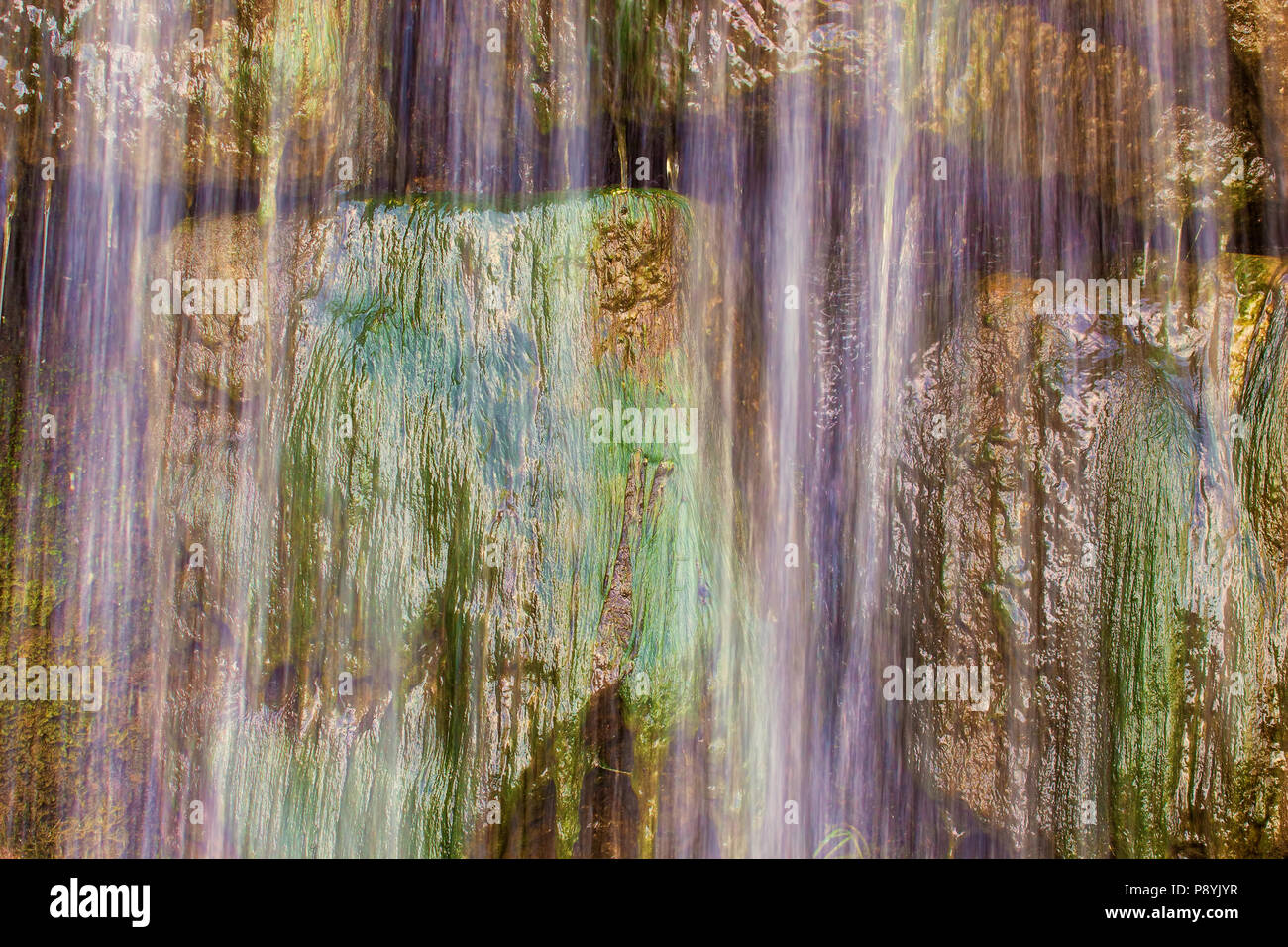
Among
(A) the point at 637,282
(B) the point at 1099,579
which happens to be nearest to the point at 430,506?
(A) the point at 637,282

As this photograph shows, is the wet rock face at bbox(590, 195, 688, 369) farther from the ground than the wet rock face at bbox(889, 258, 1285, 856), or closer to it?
farther from the ground

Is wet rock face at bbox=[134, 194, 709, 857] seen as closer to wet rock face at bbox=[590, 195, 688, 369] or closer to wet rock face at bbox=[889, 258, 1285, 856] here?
wet rock face at bbox=[590, 195, 688, 369]

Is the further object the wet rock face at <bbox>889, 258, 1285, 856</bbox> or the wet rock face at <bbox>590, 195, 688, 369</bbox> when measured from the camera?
the wet rock face at <bbox>590, 195, 688, 369</bbox>

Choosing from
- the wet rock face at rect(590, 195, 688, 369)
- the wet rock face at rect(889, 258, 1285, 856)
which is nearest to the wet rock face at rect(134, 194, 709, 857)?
the wet rock face at rect(590, 195, 688, 369)

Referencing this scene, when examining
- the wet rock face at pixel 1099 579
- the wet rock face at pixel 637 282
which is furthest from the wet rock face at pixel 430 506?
the wet rock face at pixel 1099 579

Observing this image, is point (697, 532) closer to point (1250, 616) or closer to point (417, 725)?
point (417, 725)

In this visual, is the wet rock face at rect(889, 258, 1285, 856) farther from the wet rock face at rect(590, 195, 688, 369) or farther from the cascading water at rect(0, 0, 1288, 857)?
the wet rock face at rect(590, 195, 688, 369)

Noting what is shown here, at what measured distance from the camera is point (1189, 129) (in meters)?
3.97

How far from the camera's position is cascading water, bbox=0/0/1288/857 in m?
3.81

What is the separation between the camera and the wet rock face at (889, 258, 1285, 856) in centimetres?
376

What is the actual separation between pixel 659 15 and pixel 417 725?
11.4 feet

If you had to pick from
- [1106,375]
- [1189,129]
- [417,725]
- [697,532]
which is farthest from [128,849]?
[1189,129]

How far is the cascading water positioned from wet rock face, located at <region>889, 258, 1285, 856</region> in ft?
0.06

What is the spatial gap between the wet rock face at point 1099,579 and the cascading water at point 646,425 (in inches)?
0.8
